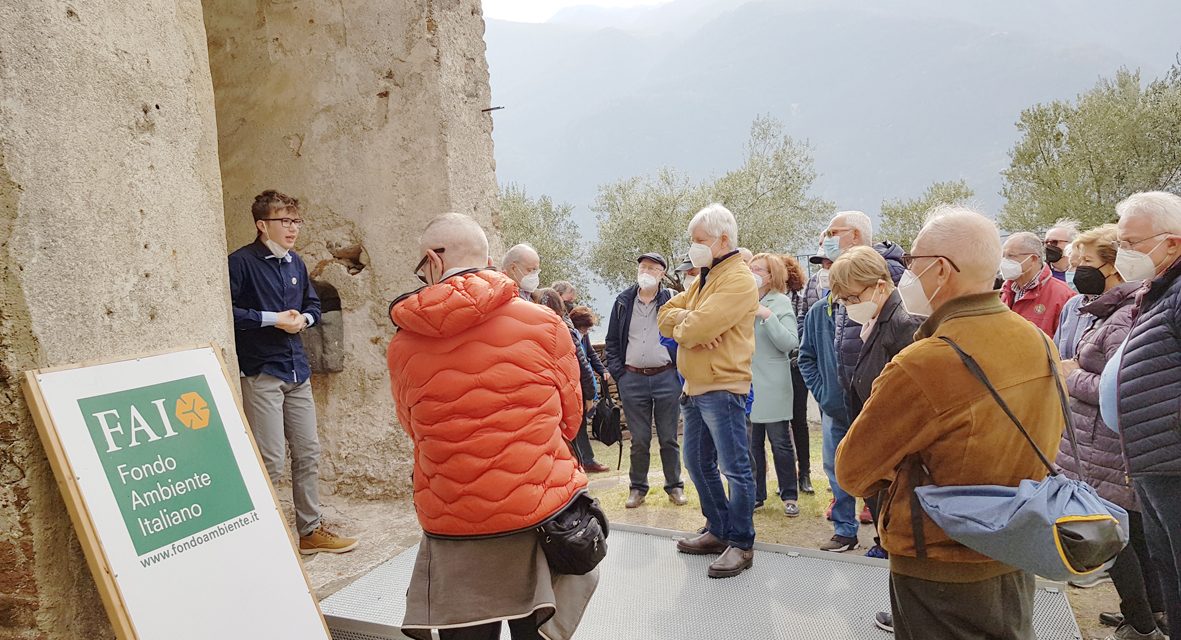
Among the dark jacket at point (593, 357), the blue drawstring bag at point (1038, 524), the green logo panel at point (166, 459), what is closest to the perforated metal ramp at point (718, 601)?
the green logo panel at point (166, 459)

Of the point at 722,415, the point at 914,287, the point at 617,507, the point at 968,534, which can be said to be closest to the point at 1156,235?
the point at 914,287

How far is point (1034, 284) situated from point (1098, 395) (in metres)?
1.77

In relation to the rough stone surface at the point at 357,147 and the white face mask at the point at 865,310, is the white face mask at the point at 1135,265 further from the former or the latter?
the rough stone surface at the point at 357,147

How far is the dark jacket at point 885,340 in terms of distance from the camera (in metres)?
3.08

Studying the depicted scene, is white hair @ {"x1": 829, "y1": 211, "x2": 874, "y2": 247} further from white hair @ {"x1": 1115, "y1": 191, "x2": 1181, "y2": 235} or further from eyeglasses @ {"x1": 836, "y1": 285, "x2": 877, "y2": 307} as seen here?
white hair @ {"x1": 1115, "y1": 191, "x2": 1181, "y2": 235}

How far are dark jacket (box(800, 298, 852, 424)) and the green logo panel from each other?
320cm

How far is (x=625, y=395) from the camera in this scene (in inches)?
211

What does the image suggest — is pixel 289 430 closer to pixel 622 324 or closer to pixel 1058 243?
pixel 622 324

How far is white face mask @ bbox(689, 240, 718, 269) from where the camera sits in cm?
379

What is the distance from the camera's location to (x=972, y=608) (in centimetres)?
186

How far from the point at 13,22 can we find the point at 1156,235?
Answer: 4.08m

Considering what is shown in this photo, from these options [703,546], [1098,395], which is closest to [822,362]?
[703,546]

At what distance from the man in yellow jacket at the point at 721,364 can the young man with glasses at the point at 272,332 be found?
2.24 meters

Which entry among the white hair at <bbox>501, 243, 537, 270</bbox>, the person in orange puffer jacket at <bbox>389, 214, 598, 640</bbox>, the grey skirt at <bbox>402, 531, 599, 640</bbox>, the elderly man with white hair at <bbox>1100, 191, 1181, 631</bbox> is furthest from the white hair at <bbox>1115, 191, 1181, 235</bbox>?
the white hair at <bbox>501, 243, 537, 270</bbox>
